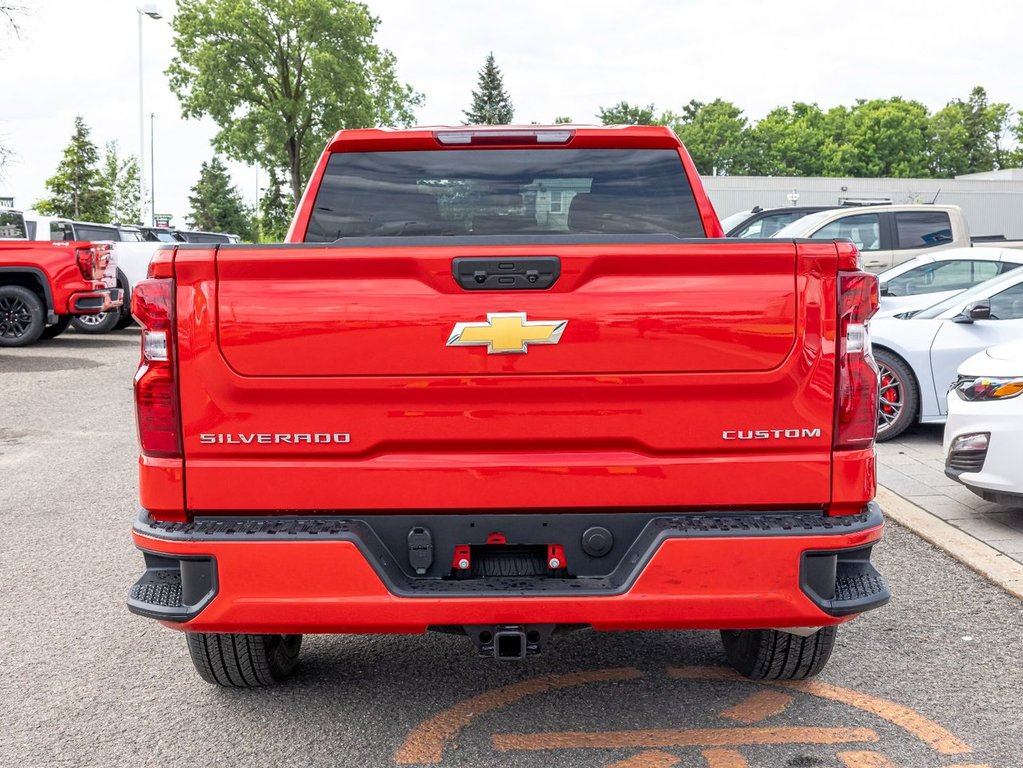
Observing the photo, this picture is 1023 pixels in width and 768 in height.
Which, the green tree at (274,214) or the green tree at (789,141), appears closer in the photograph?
the green tree at (274,214)

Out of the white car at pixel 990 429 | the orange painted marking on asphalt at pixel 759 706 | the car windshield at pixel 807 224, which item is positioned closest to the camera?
the orange painted marking on asphalt at pixel 759 706

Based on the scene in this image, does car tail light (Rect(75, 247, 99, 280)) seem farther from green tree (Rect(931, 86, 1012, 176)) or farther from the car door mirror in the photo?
green tree (Rect(931, 86, 1012, 176))

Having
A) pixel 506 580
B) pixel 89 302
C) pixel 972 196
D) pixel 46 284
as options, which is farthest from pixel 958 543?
pixel 972 196

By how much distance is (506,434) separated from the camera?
3.15 metres

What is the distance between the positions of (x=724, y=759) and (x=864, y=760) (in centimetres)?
43

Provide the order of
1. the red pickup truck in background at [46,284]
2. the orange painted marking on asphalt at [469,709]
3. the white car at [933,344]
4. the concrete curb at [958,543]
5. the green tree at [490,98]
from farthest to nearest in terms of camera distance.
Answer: the green tree at [490,98] < the red pickup truck in background at [46,284] < the white car at [933,344] < the concrete curb at [958,543] < the orange painted marking on asphalt at [469,709]

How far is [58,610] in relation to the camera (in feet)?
16.5

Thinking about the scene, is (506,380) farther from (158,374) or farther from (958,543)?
(958,543)

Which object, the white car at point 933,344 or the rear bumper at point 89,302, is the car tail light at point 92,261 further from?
Result: the white car at point 933,344

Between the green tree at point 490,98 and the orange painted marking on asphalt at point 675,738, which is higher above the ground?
the green tree at point 490,98

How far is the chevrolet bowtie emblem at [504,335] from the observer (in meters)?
3.09

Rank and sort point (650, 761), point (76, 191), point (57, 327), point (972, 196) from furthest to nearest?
1. point (76, 191)
2. point (972, 196)
3. point (57, 327)
4. point (650, 761)

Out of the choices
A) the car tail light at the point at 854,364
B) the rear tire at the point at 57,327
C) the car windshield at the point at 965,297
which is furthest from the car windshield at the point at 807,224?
the car tail light at the point at 854,364

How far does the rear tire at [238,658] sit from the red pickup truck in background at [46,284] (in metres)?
14.1
